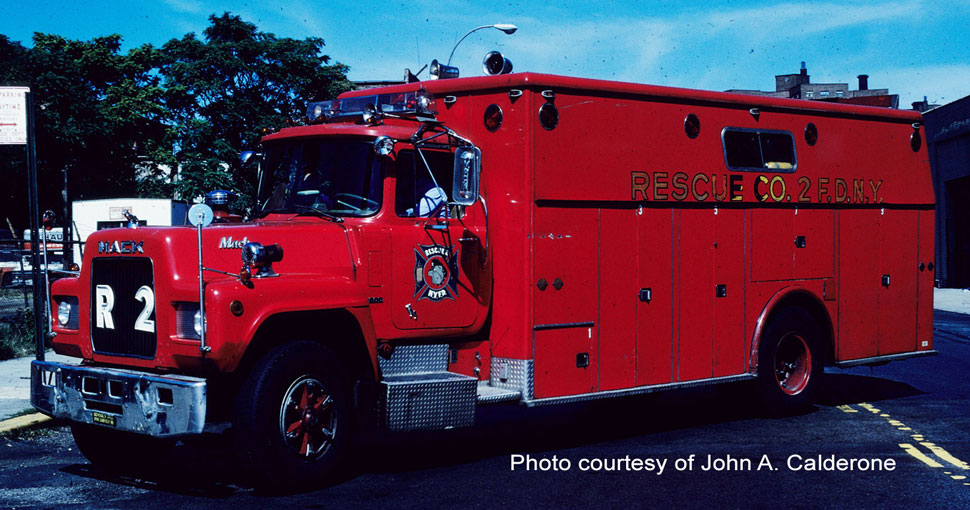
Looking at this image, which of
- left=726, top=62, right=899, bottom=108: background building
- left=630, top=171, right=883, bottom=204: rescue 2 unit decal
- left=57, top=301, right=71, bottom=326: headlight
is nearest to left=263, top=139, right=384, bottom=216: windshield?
left=57, top=301, right=71, bottom=326: headlight

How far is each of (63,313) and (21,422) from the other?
262 cm

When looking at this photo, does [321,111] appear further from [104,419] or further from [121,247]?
[104,419]

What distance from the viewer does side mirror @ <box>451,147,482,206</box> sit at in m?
7.80

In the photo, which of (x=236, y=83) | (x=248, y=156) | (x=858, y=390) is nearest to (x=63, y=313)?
(x=248, y=156)

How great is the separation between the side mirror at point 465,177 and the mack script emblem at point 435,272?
0.52m

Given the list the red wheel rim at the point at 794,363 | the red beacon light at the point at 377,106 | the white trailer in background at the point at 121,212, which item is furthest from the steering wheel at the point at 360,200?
the white trailer in background at the point at 121,212

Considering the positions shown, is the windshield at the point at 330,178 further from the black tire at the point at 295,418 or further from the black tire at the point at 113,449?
the black tire at the point at 113,449

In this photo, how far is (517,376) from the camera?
830cm

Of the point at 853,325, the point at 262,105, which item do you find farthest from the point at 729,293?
the point at 262,105

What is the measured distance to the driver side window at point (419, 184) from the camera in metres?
8.09

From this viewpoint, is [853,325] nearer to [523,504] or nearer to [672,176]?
[672,176]

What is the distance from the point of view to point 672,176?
944cm

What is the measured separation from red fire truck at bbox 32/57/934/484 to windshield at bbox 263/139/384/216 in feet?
0.06

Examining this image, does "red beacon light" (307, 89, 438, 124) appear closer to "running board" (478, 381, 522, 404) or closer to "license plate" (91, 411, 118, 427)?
"running board" (478, 381, 522, 404)
